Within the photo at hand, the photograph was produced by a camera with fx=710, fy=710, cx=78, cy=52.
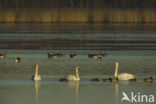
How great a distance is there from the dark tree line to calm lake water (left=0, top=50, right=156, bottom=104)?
58919 millimetres

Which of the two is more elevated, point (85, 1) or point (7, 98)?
point (85, 1)

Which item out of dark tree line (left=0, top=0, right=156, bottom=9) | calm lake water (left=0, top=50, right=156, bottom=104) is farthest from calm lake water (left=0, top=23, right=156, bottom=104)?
dark tree line (left=0, top=0, right=156, bottom=9)

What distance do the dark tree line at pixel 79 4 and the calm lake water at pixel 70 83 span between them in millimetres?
58919

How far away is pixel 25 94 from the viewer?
16781mm

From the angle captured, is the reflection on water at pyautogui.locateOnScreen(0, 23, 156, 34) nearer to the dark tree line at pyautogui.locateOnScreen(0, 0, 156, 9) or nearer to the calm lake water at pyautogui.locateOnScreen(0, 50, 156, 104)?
the calm lake water at pyautogui.locateOnScreen(0, 50, 156, 104)

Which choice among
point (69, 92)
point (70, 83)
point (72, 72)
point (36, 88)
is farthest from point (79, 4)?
point (69, 92)

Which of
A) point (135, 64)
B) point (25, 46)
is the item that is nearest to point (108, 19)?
point (25, 46)

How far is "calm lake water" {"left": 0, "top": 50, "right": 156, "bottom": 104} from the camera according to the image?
16.2 meters

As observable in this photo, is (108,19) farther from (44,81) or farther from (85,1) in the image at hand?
(44,81)

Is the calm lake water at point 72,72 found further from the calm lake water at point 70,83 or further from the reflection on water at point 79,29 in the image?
the reflection on water at point 79,29

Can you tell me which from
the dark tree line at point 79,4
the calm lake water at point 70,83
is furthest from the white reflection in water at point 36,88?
the dark tree line at point 79,4

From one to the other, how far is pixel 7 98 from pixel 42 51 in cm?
1524

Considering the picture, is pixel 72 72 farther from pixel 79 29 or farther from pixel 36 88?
pixel 79 29

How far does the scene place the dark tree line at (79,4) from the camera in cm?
8888
